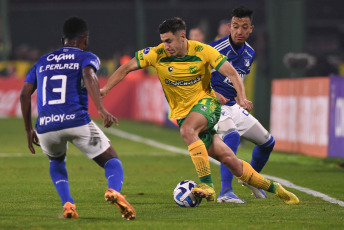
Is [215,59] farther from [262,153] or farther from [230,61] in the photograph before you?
[262,153]

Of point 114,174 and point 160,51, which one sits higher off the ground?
point 160,51

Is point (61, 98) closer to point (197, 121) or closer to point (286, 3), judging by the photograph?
point (197, 121)

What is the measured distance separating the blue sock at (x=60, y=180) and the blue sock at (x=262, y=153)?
110 inches

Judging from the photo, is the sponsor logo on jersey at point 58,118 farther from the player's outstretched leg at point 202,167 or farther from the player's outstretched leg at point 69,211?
the player's outstretched leg at point 202,167

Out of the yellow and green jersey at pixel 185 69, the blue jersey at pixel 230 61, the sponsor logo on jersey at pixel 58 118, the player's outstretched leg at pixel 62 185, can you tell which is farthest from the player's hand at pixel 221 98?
the sponsor logo on jersey at pixel 58 118

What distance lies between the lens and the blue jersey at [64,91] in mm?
A: 7328

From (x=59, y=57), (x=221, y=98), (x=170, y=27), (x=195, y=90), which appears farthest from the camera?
(x=221, y=98)

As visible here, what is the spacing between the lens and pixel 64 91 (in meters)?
7.36

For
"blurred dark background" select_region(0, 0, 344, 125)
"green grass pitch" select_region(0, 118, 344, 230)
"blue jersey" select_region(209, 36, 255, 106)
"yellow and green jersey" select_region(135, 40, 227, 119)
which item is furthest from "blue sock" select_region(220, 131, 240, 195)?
"blurred dark background" select_region(0, 0, 344, 125)

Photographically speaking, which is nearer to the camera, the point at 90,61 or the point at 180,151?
the point at 90,61

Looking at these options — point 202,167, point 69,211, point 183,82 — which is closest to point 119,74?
point 183,82

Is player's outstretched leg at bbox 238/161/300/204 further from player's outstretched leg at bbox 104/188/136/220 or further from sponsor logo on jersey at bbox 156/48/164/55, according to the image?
player's outstretched leg at bbox 104/188/136/220

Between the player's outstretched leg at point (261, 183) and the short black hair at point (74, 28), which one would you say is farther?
the player's outstretched leg at point (261, 183)

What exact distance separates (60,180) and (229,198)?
6.77 ft
